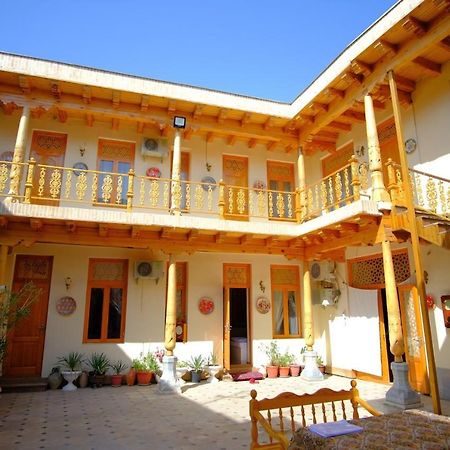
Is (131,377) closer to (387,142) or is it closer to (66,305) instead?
(66,305)

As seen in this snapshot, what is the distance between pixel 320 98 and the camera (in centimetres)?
848

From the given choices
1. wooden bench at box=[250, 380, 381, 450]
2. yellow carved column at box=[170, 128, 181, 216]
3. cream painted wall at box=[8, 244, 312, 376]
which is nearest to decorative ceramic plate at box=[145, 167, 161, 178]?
yellow carved column at box=[170, 128, 181, 216]

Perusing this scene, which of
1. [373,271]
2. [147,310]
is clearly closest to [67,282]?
[147,310]

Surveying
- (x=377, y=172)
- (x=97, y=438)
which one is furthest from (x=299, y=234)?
(x=97, y=438)

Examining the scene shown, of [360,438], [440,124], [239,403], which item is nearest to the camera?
[360,438]

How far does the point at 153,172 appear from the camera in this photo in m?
9.75

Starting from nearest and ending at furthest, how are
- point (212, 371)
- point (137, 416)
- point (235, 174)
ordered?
point (137, 416) < point (212, 371) < point (235, 174)

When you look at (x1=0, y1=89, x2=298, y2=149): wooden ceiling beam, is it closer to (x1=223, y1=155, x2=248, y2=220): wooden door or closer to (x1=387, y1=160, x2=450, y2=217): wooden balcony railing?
(x1=223, y1=155, x2=248, y2=220): wooden door

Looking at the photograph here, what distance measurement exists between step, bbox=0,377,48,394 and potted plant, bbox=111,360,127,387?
4.44ft

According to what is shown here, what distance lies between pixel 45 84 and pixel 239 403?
737 cm

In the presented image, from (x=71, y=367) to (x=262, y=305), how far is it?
475 centimetres

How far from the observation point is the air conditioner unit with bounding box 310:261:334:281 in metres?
9.90

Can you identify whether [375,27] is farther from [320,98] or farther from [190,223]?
[190,223]

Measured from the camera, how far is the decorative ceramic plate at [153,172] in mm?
9720
